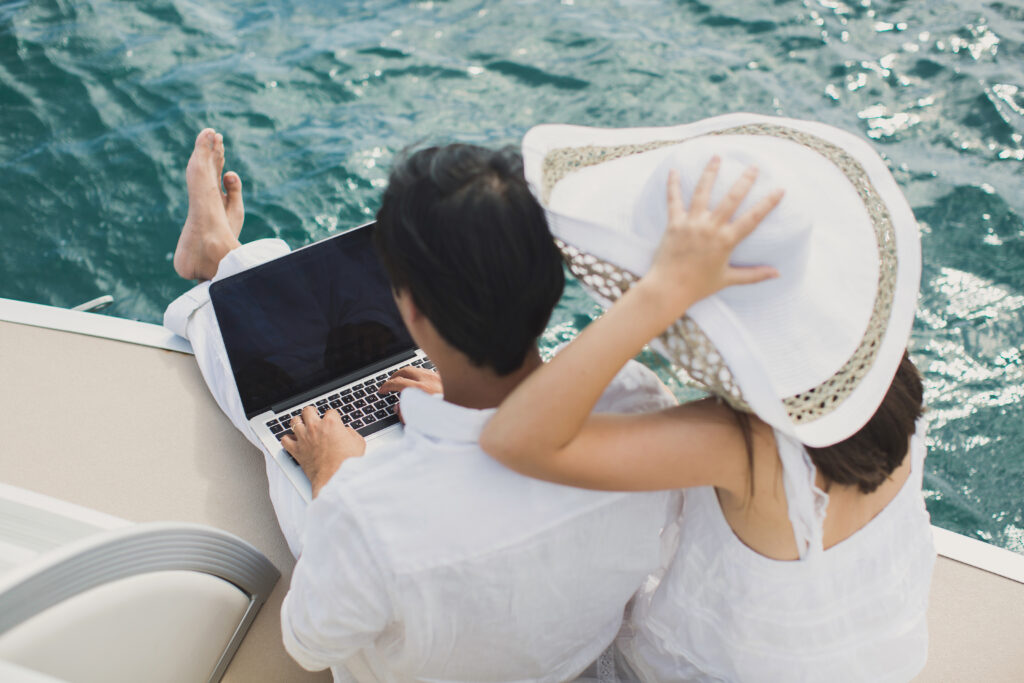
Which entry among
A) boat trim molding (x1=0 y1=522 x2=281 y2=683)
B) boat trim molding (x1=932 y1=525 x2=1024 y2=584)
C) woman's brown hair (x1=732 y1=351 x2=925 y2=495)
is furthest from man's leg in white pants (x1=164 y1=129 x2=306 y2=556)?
boat trim molding (x1=932 y1=525 x2=1024 y2=584)

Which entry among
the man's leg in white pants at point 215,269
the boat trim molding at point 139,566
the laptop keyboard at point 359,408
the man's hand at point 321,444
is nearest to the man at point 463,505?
the boat trim molding at point 139,566

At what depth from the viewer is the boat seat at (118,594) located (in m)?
1.03

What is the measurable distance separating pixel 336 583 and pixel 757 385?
53 cm

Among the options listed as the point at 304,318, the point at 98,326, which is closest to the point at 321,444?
the point at 304,318

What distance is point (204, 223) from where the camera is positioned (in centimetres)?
215

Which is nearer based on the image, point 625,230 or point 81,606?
point 625,230

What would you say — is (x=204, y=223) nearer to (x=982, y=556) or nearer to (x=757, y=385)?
(x=757, y=385)

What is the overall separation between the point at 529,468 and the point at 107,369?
4.38ft

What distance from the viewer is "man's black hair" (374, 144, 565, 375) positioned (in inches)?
34.6

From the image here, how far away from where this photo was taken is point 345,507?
36.5 inches

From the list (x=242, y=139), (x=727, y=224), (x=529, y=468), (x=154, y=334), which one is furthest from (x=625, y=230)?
(x=242, y=139)

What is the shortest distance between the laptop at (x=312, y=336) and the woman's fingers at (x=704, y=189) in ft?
3.05

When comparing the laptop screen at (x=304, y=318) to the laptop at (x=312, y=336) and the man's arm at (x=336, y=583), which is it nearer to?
the laptop at (x=312, y=336)

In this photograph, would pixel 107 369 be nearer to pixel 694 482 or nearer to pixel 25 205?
pixel 694 482
